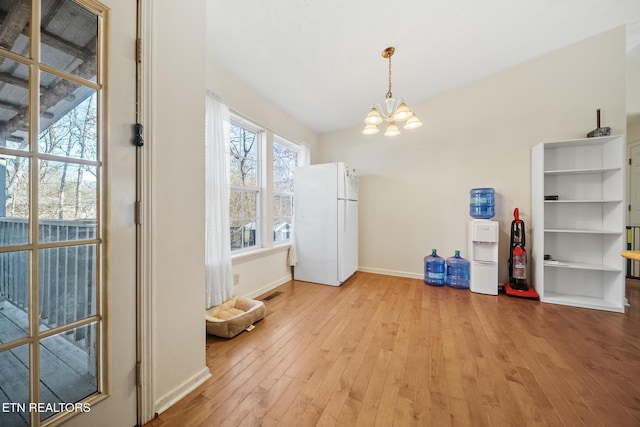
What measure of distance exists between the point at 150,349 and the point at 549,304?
13.3ft

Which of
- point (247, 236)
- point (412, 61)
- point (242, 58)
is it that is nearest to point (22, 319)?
point (247, 236)

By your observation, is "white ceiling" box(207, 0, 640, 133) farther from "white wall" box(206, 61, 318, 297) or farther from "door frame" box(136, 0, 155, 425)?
"door frame" box(136, 0, 155, 425)

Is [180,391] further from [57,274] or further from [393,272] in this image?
[393,272]

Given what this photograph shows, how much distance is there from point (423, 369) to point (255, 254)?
214 cm

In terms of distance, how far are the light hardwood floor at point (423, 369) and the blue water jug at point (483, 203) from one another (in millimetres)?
1252

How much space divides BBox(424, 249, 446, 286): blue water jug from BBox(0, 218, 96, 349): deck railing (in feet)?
12.3

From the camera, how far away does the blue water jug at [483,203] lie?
3152 millimetres

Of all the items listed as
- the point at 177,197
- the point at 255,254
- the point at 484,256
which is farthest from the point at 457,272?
the point at 177,197

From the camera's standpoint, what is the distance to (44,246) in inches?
35.2

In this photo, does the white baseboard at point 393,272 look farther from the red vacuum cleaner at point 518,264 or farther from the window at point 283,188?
the window at point 283,188

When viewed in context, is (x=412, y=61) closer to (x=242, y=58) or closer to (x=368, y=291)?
(x=242, y=58)

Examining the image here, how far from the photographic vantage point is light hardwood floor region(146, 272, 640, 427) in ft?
4.05

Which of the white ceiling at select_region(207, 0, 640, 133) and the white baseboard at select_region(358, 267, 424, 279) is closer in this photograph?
the white ceiling at select_region(207, 0, 640, 133)

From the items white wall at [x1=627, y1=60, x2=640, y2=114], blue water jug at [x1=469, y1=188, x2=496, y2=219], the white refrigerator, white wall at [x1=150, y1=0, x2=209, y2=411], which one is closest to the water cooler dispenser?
blue water jug at [x1=469, y1=188, x2=496, y2=219]
